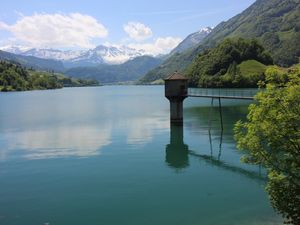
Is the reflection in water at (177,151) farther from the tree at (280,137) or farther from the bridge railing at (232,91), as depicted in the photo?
the tree at (280,137)

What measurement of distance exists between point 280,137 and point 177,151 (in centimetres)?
3528

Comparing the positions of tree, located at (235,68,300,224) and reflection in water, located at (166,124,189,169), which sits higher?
tree, located at (235,68,300,224)

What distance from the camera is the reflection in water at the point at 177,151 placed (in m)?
46.1

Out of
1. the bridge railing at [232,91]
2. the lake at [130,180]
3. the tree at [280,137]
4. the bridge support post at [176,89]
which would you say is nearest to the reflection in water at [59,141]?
the lake at [130,180]

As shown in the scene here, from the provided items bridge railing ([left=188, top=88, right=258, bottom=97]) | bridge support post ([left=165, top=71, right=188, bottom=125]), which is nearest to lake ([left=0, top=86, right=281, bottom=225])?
bridge support post ([left=165, top=71, right=188, bottom=125])

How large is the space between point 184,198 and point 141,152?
21057 mm

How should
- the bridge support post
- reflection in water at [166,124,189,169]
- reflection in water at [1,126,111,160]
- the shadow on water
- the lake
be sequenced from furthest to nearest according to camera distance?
1. the bridge support post
2. reflection in water at [1,126,111,160]
3. reflection in water at [166,124,189,169]
4. the shadow on water
5. the lake

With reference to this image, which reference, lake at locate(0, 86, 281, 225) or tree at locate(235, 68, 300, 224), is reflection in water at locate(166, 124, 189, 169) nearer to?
lake at locate(0, 86, 281, 225)

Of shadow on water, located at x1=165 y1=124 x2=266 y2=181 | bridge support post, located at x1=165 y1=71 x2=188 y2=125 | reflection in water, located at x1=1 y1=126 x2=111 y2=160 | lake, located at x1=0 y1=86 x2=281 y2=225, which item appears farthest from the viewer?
bridge support post, located at x1=165 y1=71 x2=188 y2=125

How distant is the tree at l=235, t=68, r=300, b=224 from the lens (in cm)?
1861

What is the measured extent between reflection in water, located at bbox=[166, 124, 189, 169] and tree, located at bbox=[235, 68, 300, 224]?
24.4 meters

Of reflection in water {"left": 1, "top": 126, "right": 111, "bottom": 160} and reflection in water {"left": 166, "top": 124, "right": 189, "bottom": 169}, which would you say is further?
reflection in water {"left": 1, "top": 126, "right": 111, "bottom": 160}

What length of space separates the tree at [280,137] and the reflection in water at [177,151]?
80.0 feet

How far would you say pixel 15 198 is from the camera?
107 feet
